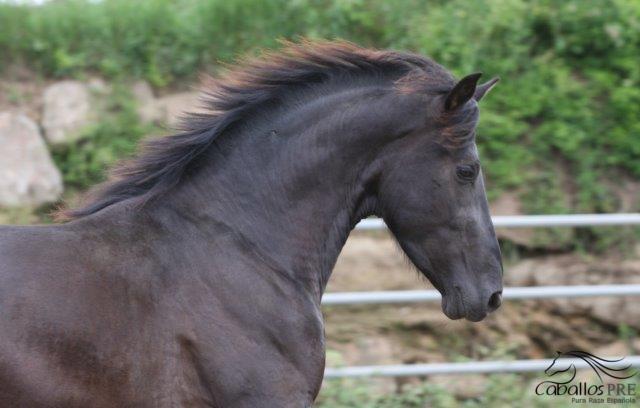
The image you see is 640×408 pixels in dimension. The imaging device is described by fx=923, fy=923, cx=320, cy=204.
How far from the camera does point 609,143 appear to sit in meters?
6.93

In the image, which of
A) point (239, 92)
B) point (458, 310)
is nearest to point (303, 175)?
point (239, 92)

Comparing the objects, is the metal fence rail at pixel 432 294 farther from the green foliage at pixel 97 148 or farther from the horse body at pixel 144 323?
the horse body at pixel 144 323

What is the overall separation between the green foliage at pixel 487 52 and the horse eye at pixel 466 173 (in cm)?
356

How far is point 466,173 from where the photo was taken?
328 centimetres

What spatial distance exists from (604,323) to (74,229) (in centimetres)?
459

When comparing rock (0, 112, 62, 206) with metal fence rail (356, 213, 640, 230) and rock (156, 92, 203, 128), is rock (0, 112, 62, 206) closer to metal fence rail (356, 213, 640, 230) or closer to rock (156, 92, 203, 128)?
rock (156, 92, 203, 128)

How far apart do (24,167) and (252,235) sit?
3.82m

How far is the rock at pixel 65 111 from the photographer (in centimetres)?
677

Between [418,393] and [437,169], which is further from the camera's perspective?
[418,393]

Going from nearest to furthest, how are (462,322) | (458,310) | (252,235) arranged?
A: (252,235) → (458,310) → (462,322)

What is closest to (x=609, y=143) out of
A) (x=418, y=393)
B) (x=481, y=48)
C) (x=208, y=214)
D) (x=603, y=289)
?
(x=481, y=48)

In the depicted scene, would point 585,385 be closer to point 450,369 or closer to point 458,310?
point 450,369

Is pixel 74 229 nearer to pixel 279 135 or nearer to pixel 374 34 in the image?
pixel 279 135

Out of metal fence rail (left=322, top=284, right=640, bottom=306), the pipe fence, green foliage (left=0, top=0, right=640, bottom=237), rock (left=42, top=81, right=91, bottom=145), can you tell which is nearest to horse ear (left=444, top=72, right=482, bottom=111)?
the pipe fence
